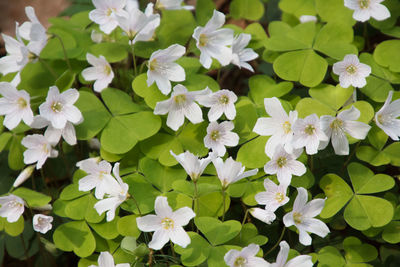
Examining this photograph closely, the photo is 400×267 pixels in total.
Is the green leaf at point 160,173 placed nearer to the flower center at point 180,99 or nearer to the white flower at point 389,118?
the flower center at point 180,99

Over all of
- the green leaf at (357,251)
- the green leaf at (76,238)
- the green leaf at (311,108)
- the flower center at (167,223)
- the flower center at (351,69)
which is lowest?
the green leaf at (76,238)

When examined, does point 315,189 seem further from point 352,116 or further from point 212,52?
point 212,52

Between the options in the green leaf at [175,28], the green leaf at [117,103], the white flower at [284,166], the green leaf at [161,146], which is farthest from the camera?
the green leaf at [175,28]

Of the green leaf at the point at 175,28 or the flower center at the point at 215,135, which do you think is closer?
the flower center at the point at 215,135

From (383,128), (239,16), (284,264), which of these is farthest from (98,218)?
(239,16)

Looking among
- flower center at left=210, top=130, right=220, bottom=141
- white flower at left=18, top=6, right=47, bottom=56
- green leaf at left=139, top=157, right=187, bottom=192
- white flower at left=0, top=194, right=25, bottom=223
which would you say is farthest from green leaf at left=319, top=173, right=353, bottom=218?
white flower at left=18, top=6, right=47, bottom=56

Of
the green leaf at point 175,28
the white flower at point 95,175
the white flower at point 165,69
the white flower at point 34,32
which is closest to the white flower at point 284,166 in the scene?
the white flower at point 165,69

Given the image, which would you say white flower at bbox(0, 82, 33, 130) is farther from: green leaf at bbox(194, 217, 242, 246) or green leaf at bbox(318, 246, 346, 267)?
green leaf at bbox(318, 246, 346, 267)
